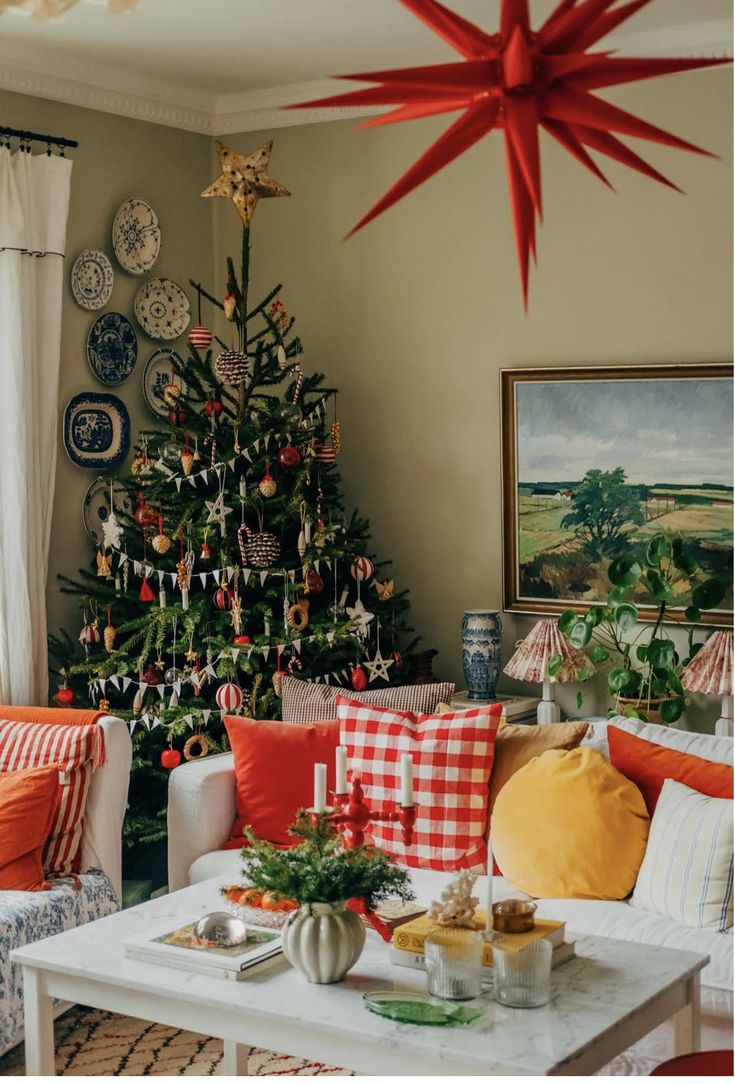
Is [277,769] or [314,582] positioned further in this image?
[314,582]

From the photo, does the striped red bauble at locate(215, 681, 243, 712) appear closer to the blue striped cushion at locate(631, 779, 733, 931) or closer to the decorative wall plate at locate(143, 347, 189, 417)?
the decorative wall plate at locate(143, 347, 189, 417)

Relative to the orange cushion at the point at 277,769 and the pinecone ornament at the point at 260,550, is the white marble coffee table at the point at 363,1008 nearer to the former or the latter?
the orange cushion at the point at 277,769

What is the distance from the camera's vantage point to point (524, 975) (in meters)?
2.57

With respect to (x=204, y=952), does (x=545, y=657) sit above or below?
above

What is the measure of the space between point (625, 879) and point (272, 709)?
5.01ft

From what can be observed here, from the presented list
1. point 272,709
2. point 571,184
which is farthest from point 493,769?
point 571,184

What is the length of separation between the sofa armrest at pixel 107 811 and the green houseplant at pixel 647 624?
1449 mm

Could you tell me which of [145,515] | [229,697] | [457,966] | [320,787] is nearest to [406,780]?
[320,787]

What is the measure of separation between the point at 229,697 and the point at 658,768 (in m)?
1.42

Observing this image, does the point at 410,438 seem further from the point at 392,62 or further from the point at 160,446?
the point at 392,62

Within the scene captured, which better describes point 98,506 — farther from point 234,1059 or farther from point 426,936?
point 426,936

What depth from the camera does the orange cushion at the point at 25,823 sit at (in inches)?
146

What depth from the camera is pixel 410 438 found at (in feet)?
16.8

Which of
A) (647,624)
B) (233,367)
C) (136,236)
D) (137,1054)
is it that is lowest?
(137,1054)
